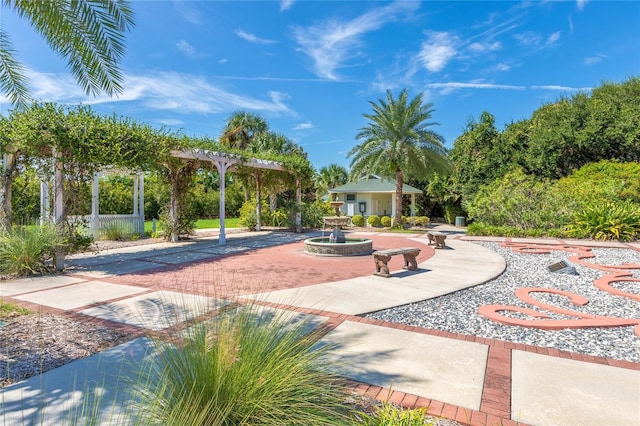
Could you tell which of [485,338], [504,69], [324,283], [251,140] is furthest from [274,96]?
[485,338]

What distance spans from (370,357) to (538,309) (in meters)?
3.46

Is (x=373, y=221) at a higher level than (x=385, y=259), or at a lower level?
higher

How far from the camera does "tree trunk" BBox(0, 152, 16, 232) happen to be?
8.89 metres

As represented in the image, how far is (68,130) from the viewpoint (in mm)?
8344

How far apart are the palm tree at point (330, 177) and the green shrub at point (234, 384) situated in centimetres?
3553

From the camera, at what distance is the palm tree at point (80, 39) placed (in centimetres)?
491

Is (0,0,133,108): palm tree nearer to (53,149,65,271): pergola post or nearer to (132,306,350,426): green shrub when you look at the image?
(53,149,65,271): pergola post

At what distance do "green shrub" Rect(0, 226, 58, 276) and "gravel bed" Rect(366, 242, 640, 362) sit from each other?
7701mm

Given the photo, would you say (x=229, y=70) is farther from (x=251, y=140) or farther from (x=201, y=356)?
→ (x=201, y=356)

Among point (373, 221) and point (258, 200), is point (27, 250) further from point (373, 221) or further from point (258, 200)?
point (373, 221)

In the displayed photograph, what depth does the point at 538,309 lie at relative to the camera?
5.33 m

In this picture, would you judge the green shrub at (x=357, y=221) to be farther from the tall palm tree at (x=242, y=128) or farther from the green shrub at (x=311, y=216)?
the tall palm tree at (x=242, y=128)

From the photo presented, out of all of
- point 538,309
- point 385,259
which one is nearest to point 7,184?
point 385,259

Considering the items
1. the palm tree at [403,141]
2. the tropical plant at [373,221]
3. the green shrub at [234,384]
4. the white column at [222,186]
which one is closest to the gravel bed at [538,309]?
the green shrub at [234,384]
